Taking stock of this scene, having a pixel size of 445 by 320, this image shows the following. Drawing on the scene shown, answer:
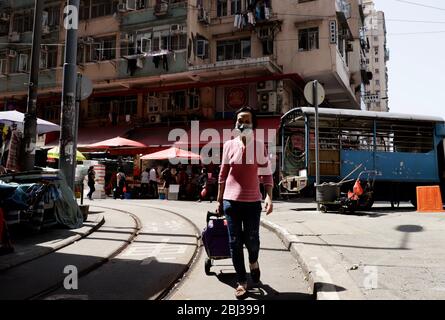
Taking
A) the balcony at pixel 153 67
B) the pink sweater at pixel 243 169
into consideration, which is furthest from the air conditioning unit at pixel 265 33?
the pink sweater at pixel 243 169

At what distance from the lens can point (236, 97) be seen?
77.0 feet

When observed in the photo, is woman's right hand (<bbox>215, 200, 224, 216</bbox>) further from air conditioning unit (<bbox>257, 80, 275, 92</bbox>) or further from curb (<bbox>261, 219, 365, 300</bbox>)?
air conditioning unit (<bbox>257, 80, 275, 92</bbox>)

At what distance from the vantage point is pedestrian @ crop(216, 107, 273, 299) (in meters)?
3.92

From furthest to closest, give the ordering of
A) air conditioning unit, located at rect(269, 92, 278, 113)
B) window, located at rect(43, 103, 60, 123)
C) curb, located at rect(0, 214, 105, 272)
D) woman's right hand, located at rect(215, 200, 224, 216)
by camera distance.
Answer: window, located at rect(43, 103, 60, 123) < air conditioning unit, located at rect(269, 92, 278, 113) < curb, located at rect(0, 214, 105, 272) < woman's right hand, located at rect(215, 200, 224, 216)

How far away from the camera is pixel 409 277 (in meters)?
4.05

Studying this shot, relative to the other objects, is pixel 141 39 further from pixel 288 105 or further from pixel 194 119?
pixel 288 105

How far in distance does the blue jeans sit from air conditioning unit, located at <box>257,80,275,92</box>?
739 inches

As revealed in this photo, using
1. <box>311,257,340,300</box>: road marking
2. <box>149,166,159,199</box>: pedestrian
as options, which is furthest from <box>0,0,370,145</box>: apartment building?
<box>311,257,340,300</box>: road marking

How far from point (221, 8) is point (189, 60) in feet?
15.1

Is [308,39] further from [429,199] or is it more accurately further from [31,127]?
[31,127]

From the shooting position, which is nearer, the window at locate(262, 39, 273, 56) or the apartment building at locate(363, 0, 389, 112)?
the window at locate(262, 39, 273, 56)

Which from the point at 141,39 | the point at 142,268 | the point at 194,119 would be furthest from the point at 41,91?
the point at 142,268

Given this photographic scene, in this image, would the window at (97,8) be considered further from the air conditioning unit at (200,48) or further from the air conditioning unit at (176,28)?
the air conditioning unit at (200,48)
